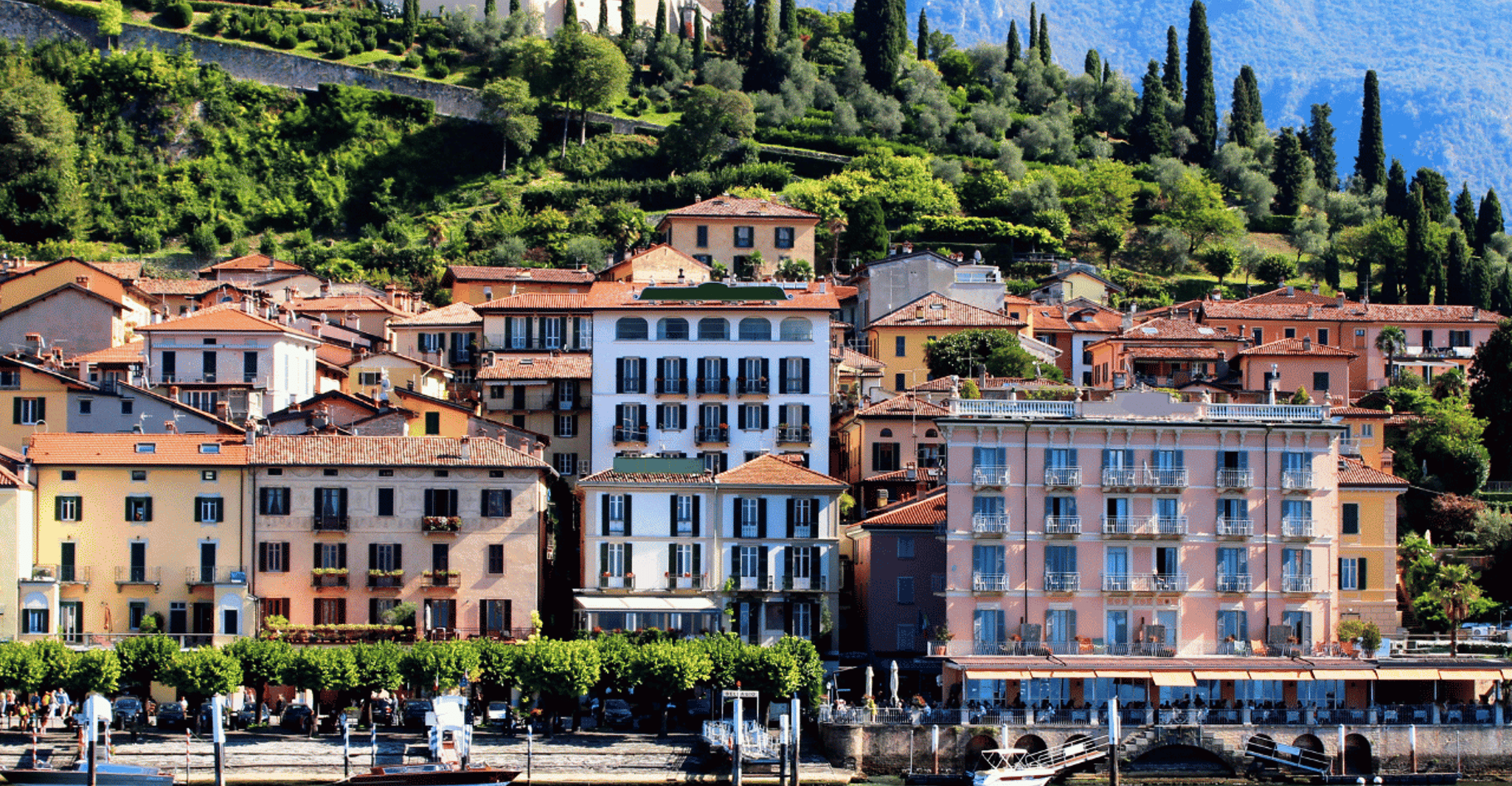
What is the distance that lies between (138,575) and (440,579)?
9995mm

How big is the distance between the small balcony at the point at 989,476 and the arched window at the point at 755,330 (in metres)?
14.1

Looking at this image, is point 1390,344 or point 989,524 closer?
point 989,524

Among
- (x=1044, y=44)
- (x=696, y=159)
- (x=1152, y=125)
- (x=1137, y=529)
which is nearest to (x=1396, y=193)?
(x=1152, y=125)

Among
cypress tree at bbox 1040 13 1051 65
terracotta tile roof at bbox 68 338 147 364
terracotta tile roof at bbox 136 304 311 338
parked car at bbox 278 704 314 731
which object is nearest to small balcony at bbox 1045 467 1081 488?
parked car at bbox 278 704 314 731

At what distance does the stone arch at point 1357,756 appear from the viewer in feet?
206

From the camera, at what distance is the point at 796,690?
2456 inches

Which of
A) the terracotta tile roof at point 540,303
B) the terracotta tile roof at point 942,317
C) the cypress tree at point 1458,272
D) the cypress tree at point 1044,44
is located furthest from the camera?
the cypress tree at point 1044,44

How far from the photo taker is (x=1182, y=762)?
6256 centimetres

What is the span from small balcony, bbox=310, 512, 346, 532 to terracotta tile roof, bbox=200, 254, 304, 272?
140 ft

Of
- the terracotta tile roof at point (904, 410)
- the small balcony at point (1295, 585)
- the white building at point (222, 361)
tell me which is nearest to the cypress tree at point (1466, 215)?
the terracotta tile roof at point (904, 410)

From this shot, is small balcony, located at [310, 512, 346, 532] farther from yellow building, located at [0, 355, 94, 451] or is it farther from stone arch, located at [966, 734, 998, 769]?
stone arch, located at [966, 734, 998, 769]

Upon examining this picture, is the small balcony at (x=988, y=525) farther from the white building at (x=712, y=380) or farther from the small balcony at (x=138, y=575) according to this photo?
the small balcony at (x=138, y=575)

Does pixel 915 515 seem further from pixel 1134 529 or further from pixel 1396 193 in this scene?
pixel 1396 193

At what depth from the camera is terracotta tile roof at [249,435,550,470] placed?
6762 centimetres
